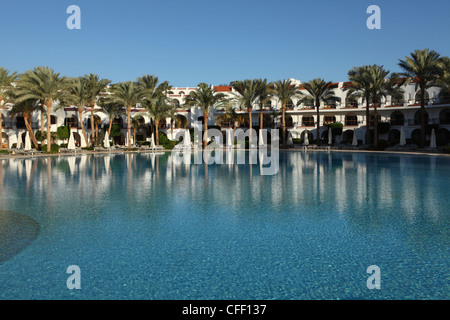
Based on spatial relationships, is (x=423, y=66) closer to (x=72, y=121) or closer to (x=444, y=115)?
(x=444, y=115)

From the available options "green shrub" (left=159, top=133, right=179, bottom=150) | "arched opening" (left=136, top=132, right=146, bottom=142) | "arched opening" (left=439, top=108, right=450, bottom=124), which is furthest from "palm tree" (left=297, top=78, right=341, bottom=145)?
"arched opening" (left=136, top=132, right=146, bottom=142)

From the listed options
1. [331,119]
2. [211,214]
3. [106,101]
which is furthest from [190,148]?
[211,214]

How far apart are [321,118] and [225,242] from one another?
49.4 m

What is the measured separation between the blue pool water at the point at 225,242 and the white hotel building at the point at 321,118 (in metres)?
36.8

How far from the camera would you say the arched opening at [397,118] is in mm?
49812

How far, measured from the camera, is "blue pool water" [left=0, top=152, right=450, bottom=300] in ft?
17.3

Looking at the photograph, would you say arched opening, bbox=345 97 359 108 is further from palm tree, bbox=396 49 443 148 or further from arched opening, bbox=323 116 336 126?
palm tree, bbox=396 49 443 148

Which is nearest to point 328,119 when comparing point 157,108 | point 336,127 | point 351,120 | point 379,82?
point 336,127

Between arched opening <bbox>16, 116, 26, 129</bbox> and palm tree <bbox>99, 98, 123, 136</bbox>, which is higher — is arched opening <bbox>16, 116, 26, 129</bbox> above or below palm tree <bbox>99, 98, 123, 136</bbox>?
below

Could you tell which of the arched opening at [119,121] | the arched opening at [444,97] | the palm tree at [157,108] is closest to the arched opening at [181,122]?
the palm tree at [157,108]

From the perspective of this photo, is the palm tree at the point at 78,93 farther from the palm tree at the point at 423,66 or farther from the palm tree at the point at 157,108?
the palm tree at the point at 423,66

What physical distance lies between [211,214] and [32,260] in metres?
4.68

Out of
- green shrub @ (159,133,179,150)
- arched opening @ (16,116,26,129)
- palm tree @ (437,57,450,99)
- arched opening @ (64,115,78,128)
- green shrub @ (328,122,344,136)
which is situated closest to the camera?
palm tree @ (437,57,450,99)

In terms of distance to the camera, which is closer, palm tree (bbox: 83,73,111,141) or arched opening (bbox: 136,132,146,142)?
palm tree (bbox: 83,73,111,141)
